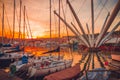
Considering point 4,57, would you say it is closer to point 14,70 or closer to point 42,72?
point 14,70

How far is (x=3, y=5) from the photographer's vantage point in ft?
142

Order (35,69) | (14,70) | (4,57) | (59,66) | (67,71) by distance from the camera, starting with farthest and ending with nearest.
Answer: (4,57) → (59,66) → (14,70) → (35,69) → (67,71)

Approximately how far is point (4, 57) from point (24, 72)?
37.0ft

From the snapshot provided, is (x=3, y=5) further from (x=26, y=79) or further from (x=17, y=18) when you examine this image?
(x=26, y=79)

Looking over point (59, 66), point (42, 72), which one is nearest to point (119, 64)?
point (59, 66)

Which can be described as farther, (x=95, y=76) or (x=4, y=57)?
(x=4, y=57)

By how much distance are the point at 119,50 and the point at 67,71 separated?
48398mm

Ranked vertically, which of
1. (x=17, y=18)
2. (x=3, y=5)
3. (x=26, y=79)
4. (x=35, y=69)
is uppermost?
(x=3, y=5)

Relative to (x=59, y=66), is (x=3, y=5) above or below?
above

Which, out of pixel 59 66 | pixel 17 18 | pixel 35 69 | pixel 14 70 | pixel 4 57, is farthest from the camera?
pixel 17 18

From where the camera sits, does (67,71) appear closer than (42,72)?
Answer: Yes

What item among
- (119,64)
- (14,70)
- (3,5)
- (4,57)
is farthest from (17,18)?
(119,64)

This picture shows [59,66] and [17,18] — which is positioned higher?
[17,18]

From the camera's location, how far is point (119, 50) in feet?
195
